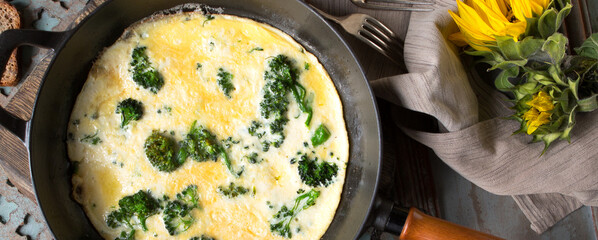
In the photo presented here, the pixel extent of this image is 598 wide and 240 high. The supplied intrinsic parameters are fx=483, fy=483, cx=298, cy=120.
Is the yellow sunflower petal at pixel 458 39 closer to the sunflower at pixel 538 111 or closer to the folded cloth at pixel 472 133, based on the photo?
the folded cloth at pixel 472 133

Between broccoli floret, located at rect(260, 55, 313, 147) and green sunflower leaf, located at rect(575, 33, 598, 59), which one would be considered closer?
green sunflower leaf, located at rect(575, 33, 598, 59)

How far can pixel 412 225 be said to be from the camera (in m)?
2.85

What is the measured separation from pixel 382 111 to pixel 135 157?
1.68 m

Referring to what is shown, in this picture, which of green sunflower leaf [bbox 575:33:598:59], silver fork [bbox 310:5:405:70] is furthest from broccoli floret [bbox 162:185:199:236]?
green sunflower leaf [bbox 575:33:598:59]

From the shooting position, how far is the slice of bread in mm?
3537

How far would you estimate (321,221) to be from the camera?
3176 mm

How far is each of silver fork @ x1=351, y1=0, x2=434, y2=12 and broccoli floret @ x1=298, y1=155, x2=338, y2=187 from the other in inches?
44.9

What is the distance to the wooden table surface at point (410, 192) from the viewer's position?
3.40 meters

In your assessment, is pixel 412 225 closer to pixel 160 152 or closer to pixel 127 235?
pixel 160 152

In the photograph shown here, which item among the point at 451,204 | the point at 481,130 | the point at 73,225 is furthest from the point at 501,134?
the point at 73,225

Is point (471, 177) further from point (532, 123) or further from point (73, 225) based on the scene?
point (73, 225)

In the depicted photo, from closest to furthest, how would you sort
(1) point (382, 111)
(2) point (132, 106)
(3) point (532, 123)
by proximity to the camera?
(3) point (532, 123) < (2) point (132, 106) < (1) point (382, 111)

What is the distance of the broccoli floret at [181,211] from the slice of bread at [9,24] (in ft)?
5.26

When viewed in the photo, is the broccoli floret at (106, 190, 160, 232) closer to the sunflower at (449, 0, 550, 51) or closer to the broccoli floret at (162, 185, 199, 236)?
the broccoli floret at (162, 185, 199, 236)
